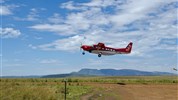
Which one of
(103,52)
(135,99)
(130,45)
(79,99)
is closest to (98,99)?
(79,99)

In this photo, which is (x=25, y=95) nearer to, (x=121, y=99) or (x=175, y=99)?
(x=121, y=99)

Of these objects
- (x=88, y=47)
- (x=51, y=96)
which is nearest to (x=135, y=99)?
(x=51, y=96)

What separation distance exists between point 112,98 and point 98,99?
2.16 metres

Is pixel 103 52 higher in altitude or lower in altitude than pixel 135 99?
higher

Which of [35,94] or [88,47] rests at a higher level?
[88,47]

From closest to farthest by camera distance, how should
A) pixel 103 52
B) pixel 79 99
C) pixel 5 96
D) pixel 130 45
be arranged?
pixel 5 96 < pixel 79 99 < pixel 103 52 < pixel 130 45

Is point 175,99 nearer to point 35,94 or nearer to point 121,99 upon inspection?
point 121,99

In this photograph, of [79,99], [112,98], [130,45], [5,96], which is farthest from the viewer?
[130,45]

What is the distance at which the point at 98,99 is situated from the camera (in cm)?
3659

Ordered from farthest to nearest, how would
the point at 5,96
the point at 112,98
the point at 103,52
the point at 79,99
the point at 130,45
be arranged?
1. the point at 130,45
2. the point at 103,52
3. the point at 112,98
4. the point at 79,99
5. the point at 5,96

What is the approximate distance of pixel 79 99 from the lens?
117 ft

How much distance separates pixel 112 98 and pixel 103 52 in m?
13.9

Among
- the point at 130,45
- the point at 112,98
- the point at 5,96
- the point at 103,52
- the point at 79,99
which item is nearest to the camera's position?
the point at 5,96

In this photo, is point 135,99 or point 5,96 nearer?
point 5,96
